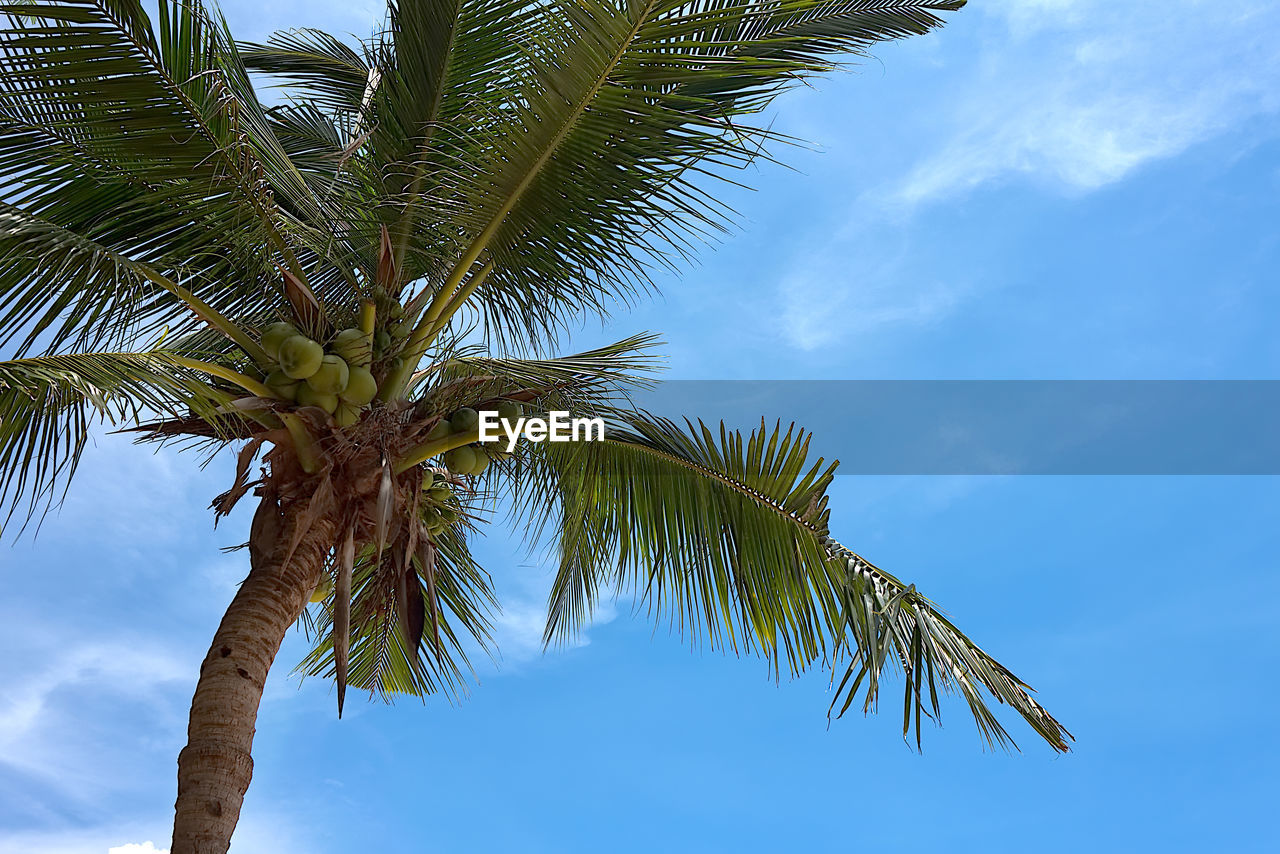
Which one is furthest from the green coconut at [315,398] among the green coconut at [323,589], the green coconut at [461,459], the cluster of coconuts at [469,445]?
the green coconut at [323,589]

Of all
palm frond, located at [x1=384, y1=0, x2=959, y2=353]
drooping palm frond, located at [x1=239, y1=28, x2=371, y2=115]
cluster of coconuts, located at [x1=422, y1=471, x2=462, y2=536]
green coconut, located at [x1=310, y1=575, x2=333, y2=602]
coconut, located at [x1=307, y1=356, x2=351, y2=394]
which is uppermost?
drooping palm frond, located at [x1=239, y1=28, x2=371, y2=115]

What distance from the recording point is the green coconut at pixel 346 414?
14.9 feet

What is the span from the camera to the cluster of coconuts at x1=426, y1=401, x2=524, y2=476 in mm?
4859

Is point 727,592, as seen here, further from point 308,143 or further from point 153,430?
point 308,143

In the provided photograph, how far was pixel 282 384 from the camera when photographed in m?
4.44

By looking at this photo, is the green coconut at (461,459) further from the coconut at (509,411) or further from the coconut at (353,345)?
the coconut at (353,345)

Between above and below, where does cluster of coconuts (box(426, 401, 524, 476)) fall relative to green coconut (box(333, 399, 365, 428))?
above

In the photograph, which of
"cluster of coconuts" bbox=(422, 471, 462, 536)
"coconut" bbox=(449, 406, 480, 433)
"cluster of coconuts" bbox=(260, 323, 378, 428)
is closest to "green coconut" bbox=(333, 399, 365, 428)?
"cluster of coconuts" bbox=(260, 323, 378, 428)

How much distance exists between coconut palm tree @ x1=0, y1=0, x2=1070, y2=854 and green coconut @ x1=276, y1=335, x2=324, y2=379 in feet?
0.04

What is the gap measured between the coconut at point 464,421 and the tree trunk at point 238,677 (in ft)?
2.32

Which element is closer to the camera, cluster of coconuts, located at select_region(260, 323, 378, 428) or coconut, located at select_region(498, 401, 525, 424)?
cluster of coconuts, located at select_region(260, 323, 378, 428)

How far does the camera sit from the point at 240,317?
16.5 ft

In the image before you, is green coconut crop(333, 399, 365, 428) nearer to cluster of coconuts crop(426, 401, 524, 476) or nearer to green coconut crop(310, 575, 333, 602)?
cluster of coconuts crop(426, 401, 524, 476)

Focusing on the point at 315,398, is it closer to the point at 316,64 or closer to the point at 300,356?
the point at 300,356
